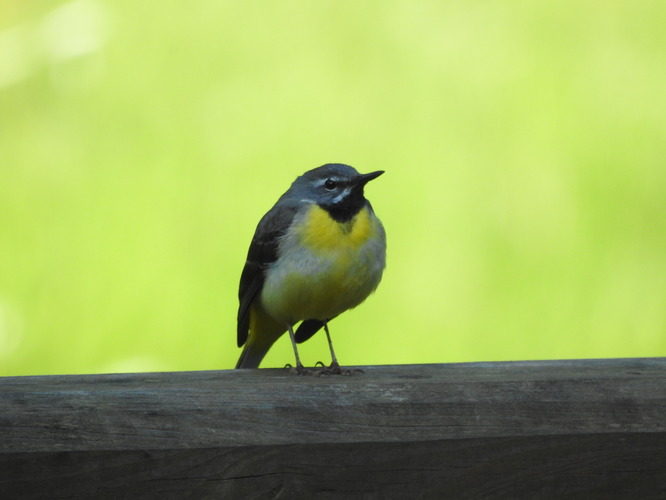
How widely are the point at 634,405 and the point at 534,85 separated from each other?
8.57ft

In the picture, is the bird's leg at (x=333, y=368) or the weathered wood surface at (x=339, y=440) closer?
the weathered wood surface at (x=339, y=440)

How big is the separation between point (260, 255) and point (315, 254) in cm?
28

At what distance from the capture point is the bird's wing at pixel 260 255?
436 cm

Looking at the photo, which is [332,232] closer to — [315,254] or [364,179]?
[315,254]

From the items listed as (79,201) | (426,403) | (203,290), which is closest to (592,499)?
(426,403)

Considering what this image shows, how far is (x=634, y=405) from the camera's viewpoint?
260 cm

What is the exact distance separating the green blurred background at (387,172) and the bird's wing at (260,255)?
0.30 metres

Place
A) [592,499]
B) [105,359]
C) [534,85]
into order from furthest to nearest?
[534,85], [105,359], [592,499]

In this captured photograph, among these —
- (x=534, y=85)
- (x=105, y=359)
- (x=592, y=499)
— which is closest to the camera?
(x=592, y=499)

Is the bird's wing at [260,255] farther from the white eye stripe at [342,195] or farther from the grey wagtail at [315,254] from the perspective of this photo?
the white eye stripe at [342,195]

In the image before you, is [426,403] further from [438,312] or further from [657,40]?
[657,40]

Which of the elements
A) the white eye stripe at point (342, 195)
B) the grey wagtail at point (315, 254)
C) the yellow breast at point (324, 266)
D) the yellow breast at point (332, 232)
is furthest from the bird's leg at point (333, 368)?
the white eye stripe at point (342, 195)

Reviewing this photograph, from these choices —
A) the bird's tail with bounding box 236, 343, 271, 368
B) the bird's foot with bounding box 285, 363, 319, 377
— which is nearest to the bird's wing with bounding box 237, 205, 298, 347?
the bird's tail with bounding box 236, 343, 271, 368

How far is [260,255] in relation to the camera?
4398 millimetres
